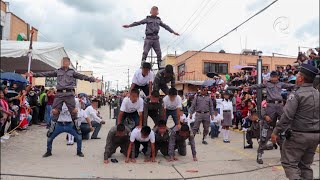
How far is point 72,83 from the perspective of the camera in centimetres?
790

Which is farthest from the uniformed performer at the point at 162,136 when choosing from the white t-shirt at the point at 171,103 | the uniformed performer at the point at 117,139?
the uniformed performer at the point at 117,139

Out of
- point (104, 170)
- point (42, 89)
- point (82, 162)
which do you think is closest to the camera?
point (104, 170)

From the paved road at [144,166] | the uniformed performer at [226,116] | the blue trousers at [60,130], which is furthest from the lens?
the uniformed performer at [226,116]

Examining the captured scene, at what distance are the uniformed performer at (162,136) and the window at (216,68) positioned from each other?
92.9 ft

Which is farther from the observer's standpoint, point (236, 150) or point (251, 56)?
point (251, 56)

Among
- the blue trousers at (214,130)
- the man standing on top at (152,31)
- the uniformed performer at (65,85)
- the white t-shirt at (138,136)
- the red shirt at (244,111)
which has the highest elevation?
the man standing on top at (152,31)

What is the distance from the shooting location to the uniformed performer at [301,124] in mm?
4672

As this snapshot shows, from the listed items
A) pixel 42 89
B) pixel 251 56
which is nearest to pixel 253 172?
pixel 42 89

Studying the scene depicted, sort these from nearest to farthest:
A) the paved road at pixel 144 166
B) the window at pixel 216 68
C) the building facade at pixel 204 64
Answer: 1. the paved road at pixel 144 166
2. the building facade at pixel 204 64
3. the window at pixel 216 68

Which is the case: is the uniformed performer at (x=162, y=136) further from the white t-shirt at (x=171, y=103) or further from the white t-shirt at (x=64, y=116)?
the white t-shirt at (x=64, y=116)

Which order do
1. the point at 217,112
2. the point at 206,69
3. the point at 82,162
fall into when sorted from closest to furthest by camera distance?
the point at 82,162, the point at 217,112, the point at 206,69

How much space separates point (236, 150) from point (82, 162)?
4432 mm

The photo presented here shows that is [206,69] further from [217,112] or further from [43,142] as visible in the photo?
[43,142]

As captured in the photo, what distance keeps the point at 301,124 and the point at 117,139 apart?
450 centimetres
